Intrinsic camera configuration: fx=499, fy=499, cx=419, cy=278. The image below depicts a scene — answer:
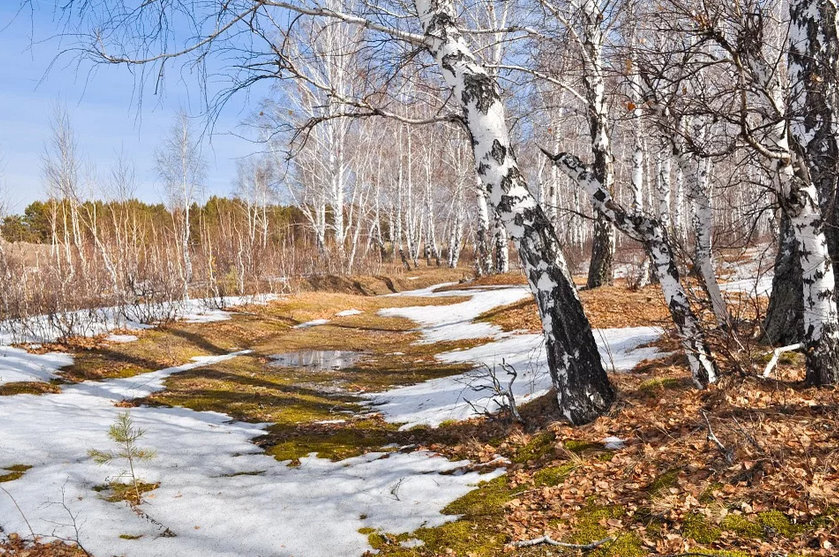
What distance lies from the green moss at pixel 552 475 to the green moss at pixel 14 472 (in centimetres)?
429

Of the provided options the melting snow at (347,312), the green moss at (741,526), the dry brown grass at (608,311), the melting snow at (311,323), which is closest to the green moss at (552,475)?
the green moss at (741,526)

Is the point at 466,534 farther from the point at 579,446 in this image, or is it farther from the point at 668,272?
the point at 668,272

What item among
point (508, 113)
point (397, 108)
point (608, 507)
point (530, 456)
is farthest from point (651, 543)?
point (397, 108)

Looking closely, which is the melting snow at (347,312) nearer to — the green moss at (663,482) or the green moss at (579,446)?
the green moss at (579,446)

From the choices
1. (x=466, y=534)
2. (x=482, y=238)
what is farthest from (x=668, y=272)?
(x=482, y=238)

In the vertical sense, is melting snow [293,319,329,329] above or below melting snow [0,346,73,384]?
below

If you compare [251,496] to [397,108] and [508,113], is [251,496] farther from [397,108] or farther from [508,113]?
[397,108]

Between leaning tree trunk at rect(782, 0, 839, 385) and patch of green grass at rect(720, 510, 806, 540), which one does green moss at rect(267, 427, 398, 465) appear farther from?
leaning tree trunk at rect(782, 0, 839, 385)

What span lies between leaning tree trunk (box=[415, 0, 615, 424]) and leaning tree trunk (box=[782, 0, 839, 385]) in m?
1.54

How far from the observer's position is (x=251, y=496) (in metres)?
3.98

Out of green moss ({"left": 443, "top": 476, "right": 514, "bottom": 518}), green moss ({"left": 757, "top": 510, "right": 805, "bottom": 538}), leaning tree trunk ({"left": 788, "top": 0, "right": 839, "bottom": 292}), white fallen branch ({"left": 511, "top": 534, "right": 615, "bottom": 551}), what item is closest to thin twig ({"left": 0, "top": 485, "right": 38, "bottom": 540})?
green moss ({"left": 443, "top": 476, "right": 514, "bottom": 518})

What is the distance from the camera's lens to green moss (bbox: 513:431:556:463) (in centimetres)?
400

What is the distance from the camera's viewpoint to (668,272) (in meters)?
4.07

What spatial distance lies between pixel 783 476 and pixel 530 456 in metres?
1.71
